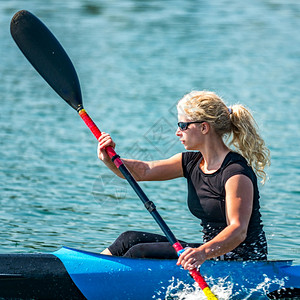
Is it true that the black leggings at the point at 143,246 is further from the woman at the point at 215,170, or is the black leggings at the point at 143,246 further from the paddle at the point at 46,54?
the paddle at the point at 46,54

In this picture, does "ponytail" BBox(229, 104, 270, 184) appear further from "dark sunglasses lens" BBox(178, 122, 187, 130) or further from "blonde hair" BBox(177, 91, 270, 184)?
"dark sunglasses lens" BBox(178, 122, 187, 130)

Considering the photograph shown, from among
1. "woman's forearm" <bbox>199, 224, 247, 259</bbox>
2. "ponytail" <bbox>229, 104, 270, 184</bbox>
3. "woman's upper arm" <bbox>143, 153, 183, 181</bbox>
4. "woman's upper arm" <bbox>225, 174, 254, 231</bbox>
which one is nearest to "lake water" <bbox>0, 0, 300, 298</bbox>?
"ponytail" <bbox>229, 104, 270, 184</bbox>

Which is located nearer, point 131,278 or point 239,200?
point 239,200

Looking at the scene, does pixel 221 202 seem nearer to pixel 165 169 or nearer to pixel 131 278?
pixel 165 169

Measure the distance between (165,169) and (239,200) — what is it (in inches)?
29.5

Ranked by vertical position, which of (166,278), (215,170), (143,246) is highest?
(215,170)

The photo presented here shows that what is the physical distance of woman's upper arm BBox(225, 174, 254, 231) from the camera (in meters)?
4.19

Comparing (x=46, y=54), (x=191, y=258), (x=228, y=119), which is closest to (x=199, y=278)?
(x=191, y=258)

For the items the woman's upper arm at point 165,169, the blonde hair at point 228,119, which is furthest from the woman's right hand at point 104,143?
the blonde hair at point 228,119

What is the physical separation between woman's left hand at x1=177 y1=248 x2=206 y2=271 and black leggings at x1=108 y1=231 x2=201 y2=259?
40 cm

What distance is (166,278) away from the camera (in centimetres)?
439

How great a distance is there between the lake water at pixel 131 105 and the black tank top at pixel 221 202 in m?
0.80

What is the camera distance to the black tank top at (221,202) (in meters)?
4.37

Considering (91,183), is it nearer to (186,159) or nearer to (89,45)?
(186,159)
